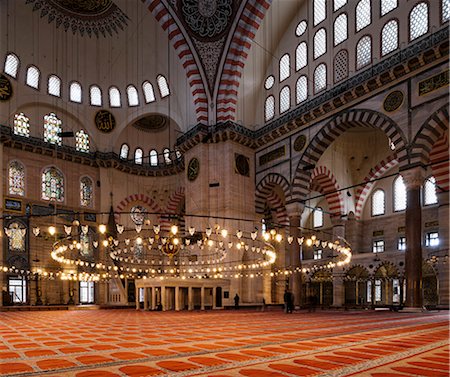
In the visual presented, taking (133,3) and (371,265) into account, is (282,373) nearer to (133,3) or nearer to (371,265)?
(371,265)

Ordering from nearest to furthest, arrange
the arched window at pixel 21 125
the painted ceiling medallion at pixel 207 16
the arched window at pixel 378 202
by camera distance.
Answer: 1. the painted ceiling medallion at pixel 207 16
2. the arched window at pixel 378 202
3. the arched window at pixel 21 125

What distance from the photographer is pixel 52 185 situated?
20047 mm

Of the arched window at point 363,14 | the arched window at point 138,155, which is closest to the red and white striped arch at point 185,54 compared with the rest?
the arched window at point 363,14

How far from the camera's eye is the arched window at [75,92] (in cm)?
Result: 2101

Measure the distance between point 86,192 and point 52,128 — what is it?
3246 millimetres

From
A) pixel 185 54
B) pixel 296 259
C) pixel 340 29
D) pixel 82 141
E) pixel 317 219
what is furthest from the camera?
pixel 317 219

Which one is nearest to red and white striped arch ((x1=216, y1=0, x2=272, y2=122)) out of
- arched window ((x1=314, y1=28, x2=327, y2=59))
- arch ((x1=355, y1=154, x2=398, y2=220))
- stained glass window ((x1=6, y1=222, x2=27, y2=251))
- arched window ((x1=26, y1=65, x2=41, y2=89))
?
arched window ((x1=314, y1=28, x2=327, y2=59))

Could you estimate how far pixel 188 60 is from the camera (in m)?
17.2

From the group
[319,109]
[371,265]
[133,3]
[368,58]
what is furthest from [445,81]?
[133,3]

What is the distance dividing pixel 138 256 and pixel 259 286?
298 inches

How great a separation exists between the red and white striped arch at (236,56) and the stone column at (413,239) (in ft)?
24.9

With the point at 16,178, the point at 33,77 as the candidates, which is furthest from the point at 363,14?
the point at 16,178

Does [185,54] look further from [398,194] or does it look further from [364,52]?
[398,194]

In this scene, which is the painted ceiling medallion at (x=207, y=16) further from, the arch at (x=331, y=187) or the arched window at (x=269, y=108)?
the arch at (x=331, y=187)
